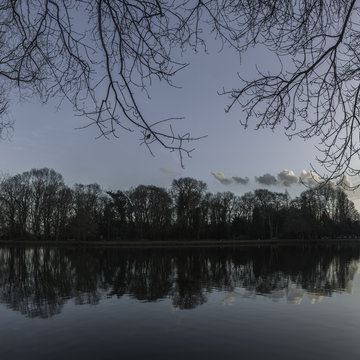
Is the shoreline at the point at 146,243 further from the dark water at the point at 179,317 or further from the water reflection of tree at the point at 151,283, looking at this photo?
the dark water at the point at 179,317

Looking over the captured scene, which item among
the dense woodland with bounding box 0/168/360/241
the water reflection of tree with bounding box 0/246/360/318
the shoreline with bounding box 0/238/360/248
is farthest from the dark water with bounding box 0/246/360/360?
the dense woodland with bounding box 0/168/360/241

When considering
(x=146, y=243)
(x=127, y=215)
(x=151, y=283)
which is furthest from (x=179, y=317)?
(x=127, y=215)

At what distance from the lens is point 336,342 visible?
12.8 metres

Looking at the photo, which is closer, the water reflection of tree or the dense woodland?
the water reflection of tree

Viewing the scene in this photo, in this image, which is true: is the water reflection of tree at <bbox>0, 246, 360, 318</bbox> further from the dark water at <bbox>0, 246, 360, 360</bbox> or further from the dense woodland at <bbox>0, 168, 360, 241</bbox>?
the dense woodland at <bbox>0, 168, 360, 241</bbox>

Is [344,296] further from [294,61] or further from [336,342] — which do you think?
[294,61]

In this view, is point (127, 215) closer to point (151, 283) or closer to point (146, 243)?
point (146, 243)

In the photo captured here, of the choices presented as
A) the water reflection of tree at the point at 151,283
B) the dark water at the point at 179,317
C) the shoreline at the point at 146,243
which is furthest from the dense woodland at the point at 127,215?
the dark water at the point at 179,317

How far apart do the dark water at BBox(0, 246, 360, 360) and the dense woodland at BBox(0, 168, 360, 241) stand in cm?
5548

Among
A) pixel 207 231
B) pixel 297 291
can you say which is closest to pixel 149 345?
pixel 297 291

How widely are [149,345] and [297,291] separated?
1240 cm

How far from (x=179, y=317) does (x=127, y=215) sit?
7164cm

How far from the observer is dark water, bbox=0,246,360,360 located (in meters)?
12.1

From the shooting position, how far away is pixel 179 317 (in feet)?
53.3
